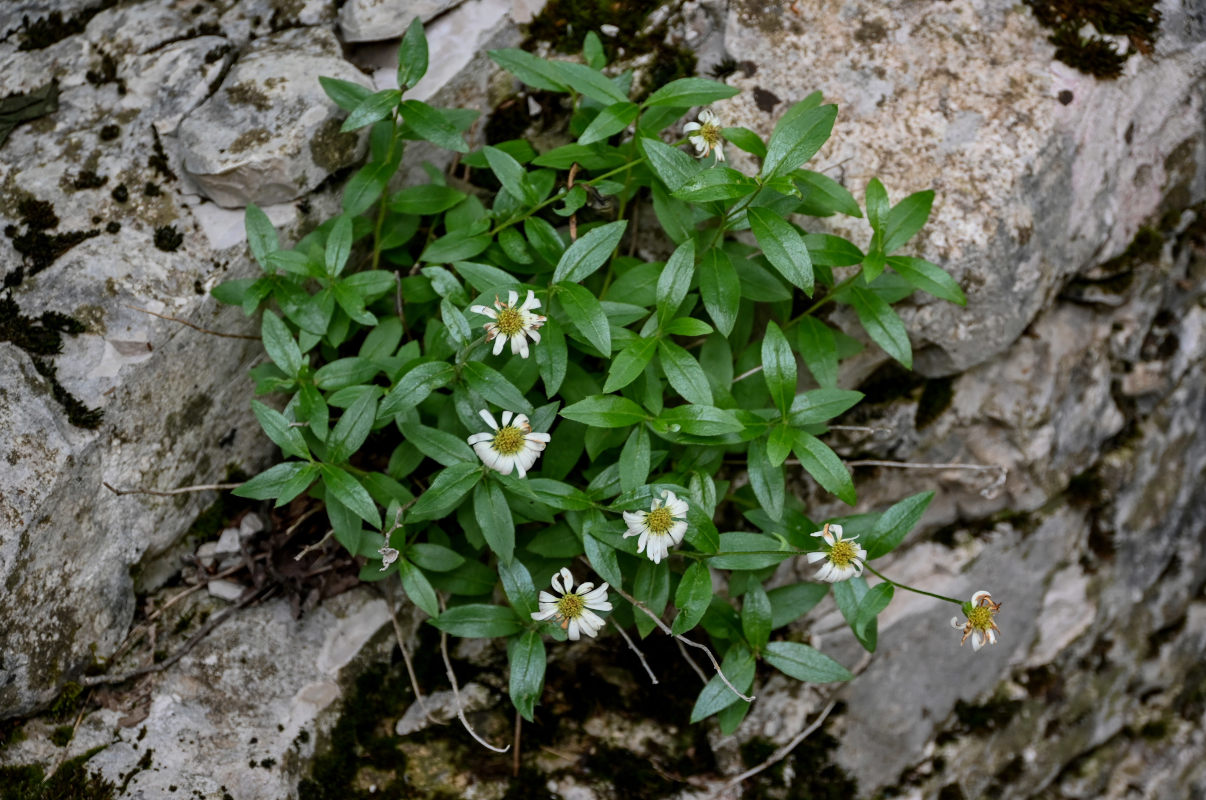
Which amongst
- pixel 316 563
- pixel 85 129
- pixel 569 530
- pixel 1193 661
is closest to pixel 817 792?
pixel 569 530

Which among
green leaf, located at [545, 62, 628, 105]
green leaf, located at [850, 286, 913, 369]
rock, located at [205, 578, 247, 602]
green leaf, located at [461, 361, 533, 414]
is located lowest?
rock, located at [205, 578, 247, 602]

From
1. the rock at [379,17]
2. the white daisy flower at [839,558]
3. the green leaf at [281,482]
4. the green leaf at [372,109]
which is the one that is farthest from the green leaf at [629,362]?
the rock at [379,17]

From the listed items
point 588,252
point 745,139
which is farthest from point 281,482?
point 745,139

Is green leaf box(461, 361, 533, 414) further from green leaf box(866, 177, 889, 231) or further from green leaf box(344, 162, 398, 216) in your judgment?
green leaf box(866, 177, 889, 231)

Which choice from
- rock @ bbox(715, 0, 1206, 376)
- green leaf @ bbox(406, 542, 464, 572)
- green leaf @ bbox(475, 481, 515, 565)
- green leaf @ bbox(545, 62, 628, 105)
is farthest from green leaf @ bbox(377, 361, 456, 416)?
rock @ bbox(715, 0, 1206, 376)

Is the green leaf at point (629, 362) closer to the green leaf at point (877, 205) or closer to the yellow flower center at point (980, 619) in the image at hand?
the green leaf at point (877, 205)

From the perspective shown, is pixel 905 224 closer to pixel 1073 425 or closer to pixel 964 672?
pixel 1073 425
